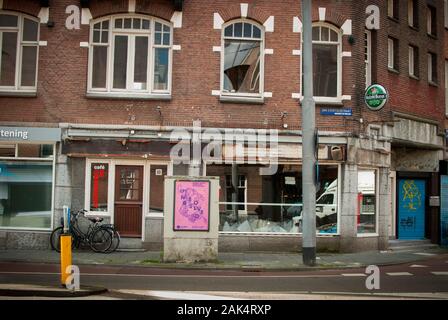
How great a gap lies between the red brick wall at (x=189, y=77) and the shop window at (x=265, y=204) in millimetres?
1604

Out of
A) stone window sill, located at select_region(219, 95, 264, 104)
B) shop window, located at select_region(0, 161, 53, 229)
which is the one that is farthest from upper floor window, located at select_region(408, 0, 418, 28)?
shop window, located at select_region(0, 161, 53, 229)

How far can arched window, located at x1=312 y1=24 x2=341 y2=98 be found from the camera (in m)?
19.6

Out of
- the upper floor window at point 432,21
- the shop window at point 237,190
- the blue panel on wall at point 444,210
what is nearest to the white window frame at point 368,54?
the upper floor window at point 432,21

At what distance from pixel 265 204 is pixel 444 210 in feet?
29.7

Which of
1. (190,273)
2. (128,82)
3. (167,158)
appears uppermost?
(128,82)

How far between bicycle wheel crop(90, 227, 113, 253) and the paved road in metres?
2.62

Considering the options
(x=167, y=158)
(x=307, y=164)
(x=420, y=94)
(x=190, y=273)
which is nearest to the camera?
(x=190, y=273)

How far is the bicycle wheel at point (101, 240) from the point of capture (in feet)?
58.5

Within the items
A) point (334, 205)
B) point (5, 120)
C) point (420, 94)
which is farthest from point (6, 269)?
point (420, 94)

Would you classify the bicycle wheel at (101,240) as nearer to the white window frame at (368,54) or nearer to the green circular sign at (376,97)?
the green circular sign at (376,97)

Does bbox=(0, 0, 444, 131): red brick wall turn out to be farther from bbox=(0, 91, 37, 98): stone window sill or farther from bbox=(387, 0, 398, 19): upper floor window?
bbox=(387, 0, 398, 19): upper floor window
